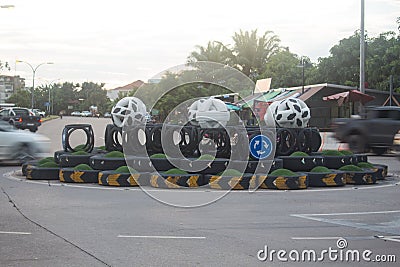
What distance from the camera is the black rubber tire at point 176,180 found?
1450cm

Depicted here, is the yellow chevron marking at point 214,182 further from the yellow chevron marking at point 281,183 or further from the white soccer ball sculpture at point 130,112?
the white soccer ball sculpture at point 130,112

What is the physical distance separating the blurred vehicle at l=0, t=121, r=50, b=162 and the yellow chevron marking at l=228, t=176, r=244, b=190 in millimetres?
9192

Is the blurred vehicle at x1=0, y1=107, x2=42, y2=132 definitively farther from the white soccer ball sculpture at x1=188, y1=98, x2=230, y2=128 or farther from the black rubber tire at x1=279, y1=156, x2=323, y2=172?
the black rubber tire at x1=279, y1=156, x2=323, y2=172

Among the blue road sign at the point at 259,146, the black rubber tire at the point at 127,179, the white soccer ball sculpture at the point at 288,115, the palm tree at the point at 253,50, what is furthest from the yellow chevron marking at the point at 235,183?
the palm tree at the point at 253,50

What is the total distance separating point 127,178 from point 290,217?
5239mm

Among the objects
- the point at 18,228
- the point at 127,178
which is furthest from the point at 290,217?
the point at 127,178

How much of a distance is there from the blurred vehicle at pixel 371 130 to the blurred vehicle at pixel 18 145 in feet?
32.0

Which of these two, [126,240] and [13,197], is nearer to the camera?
[126,240]

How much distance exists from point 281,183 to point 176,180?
233cm

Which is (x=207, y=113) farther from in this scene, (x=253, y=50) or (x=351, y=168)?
(x=253, y=50)

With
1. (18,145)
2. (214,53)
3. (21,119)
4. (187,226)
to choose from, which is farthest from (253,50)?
(187,226)

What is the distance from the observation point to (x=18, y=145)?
21.0 m

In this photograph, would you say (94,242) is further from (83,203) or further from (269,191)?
(269,191)

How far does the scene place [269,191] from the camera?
47.0 ft
